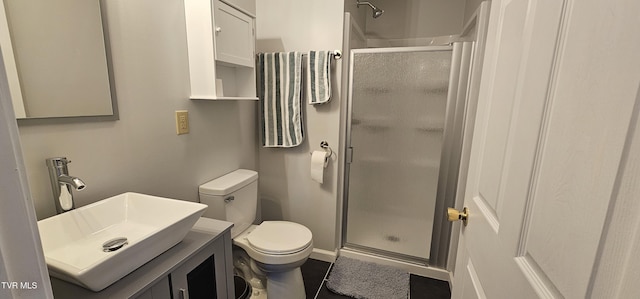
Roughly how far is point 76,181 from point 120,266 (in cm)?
34

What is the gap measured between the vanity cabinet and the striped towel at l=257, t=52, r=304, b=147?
299 mm

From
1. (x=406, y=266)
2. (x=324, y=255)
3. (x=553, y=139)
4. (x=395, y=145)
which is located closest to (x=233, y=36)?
(x=395, y=145)

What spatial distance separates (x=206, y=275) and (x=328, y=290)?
41.8 inches

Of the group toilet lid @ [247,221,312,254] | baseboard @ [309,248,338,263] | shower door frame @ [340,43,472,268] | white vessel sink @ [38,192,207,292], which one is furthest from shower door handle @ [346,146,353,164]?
white vessel sink @ [38,192,207,292]

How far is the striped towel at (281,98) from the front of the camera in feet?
6.34

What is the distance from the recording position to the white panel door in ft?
1.17

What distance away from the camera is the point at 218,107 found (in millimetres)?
1706

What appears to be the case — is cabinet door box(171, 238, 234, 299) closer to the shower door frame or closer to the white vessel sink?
the white vessel sink

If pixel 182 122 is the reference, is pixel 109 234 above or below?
below

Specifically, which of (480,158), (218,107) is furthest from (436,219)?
(218,107)

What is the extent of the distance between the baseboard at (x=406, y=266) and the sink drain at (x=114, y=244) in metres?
1.70

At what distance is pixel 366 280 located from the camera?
6.51 ft

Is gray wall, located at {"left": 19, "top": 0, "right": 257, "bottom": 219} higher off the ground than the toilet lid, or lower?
higher

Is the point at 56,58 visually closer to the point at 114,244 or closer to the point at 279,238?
the point at 114,244
